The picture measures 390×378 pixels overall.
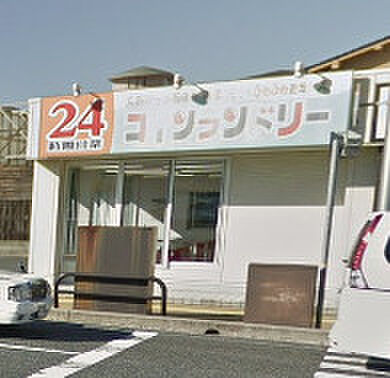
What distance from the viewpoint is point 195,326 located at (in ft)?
25.3

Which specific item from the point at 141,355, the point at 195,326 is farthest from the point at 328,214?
the point at 141,355

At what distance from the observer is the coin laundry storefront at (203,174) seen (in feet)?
32.6

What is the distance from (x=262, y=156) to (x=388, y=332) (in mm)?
6183

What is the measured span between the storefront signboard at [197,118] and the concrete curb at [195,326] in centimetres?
403

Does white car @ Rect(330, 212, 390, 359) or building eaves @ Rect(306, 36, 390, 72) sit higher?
building eaves @ Rect(306, 36, 390, 72)

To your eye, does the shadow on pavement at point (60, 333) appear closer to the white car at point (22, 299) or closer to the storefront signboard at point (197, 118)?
the white car at point (22, 299)

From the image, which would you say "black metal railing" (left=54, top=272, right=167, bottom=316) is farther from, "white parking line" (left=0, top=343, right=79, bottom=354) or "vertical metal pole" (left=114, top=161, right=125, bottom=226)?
"vertical metal pole" (left=114, top=161, right=125, bottom=226)

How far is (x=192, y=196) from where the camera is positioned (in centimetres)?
1158

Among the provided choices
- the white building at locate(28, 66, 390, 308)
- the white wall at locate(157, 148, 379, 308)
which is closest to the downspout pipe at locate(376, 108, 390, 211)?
the white building at locate(28, 66, 390, 308)

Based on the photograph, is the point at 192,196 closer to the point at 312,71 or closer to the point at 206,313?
the point at 206,313

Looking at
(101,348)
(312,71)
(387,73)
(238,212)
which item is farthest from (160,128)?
(101,348)

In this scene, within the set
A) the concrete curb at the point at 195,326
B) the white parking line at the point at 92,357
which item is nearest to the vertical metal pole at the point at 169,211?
the concrete curb at the point at 195,326

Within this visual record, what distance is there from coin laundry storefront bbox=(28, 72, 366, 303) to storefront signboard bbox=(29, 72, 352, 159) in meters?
0.02

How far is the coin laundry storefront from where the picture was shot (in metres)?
9.92
